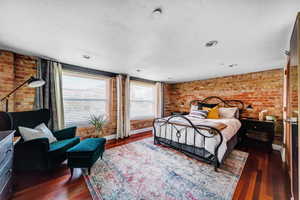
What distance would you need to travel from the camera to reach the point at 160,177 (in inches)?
69.5

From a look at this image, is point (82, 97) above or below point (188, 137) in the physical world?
above

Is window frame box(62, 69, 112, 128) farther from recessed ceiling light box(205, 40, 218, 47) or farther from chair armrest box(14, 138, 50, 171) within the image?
recessed ceiling light box(205, 40, 218, 47)

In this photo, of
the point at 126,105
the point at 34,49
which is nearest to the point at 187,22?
the point at 34,49

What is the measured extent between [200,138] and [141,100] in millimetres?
2828

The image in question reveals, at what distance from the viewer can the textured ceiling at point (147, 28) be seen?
108 cm

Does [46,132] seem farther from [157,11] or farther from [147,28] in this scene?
[157,11]

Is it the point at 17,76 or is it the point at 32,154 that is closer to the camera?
the point at 32,154

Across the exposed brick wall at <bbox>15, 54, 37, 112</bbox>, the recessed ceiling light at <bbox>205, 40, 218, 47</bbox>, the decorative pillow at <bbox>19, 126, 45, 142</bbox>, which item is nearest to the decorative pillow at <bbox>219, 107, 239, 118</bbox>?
Result: the recessed ceiling light at <bbox>205, 40, 218, 47</bbox>

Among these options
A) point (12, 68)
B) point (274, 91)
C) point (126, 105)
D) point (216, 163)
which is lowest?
point (216, 163)

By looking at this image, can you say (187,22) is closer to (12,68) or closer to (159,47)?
(159,47)

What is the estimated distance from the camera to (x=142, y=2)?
1031mm


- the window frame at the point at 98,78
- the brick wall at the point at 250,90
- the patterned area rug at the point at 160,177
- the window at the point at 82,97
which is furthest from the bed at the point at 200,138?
the window at the point at 82,97

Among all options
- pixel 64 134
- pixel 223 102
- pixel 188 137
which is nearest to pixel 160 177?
pixel 188 137

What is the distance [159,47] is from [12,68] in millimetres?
2787
